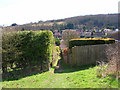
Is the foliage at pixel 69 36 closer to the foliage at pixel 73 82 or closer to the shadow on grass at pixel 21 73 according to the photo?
the shadow on grass at pixel 21 73

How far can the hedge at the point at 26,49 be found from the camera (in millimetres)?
10938

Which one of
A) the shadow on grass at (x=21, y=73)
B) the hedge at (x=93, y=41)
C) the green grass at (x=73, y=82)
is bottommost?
the shadow on grass at (x=21, y=73)

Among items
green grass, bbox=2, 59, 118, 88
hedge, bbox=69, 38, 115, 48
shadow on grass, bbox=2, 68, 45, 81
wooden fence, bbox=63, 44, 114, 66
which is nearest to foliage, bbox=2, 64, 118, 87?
green grass, bbox=2, 59, 118, 88

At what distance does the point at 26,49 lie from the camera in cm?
1151

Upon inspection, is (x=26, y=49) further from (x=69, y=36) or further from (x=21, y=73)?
(x=69, y=36)

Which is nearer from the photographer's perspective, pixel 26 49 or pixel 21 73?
pixel 21 73

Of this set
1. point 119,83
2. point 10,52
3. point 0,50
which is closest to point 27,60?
point 10,52

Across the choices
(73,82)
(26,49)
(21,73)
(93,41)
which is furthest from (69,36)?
(73,82)

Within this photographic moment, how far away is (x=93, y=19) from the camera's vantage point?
70750 mm

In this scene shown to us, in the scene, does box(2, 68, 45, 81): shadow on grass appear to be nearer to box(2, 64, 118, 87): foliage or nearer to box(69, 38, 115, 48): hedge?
box(2, 64, 118, 87): foliage

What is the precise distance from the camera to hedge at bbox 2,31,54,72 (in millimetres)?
10938

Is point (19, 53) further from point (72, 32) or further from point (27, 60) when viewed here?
point (72, 32)

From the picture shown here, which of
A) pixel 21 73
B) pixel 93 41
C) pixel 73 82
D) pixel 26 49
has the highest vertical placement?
pixel 93 41

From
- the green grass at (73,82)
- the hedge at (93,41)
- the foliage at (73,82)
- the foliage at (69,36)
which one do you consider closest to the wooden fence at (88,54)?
the hedge at (93,41)
